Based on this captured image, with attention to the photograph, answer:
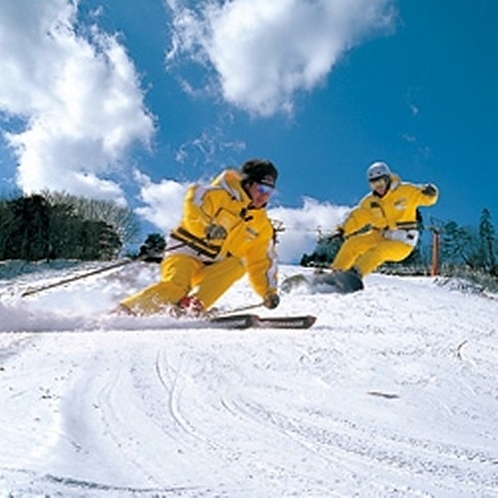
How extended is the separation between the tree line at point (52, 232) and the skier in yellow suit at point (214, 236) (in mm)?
23346

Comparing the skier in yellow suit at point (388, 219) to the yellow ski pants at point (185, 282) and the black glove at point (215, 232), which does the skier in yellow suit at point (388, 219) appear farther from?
the black glove at point (215, 232)

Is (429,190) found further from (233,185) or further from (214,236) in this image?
(214,236)

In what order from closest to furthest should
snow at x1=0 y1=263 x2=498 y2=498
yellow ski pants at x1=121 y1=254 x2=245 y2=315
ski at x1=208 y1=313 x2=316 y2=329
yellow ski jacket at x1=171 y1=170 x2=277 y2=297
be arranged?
snow at x1=0 y1=263 x2=498 y2=498, ski at x1=208 y1=313 x2=316 y2=329, yellow ski pants at x1=121 y1=254 x2=245 y2=315, yellow ski jacket at x1=171 y1=170 x2=277 y2=297

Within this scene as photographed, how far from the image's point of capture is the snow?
4.46ft

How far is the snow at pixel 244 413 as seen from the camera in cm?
136

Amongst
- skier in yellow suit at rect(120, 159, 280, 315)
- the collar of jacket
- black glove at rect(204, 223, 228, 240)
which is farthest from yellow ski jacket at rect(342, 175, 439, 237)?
black glove at rect(204, 223, 228, 240)

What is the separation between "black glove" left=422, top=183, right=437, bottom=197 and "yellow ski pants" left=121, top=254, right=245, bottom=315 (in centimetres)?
321

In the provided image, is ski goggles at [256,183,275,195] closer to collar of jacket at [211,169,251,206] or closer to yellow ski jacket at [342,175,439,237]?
collar of jacket at [211,169,251,206]

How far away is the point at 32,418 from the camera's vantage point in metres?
1.70

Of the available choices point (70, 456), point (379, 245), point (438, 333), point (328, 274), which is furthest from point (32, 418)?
point (379, 245)

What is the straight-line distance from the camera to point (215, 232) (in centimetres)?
510

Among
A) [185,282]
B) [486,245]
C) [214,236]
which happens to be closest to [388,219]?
[214,236]

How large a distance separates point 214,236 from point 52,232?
26389 millimetres

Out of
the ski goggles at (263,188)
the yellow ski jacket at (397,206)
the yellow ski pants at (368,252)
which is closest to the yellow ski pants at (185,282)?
the ski goggles at (263,188)
